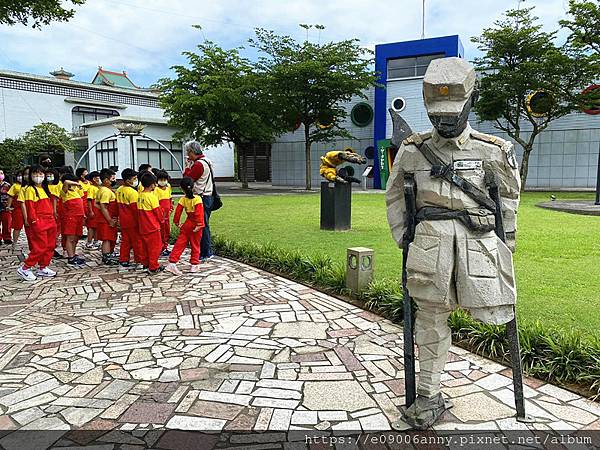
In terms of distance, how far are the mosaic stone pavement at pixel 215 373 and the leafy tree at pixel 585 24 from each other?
667 inches

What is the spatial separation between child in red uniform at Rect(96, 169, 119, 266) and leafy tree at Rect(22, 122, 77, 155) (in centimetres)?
2373

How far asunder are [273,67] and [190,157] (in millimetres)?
17694

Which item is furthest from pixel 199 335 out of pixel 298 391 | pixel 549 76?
pixel 549 76

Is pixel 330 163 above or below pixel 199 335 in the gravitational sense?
above

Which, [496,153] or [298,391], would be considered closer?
[496,153]

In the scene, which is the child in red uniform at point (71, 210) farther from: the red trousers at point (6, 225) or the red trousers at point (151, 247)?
the red trousers at point (6, 225)

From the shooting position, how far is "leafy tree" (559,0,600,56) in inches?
647

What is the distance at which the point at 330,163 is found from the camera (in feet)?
33.5

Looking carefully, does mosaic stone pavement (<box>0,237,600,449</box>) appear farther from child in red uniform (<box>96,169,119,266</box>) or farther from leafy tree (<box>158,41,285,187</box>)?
leafy tree (<box>158,41,285,187</box>)

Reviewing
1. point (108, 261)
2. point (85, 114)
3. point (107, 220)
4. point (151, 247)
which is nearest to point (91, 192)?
point (107, 220)


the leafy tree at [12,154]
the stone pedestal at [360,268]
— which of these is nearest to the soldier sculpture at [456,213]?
the stone pedestal at [360,268]

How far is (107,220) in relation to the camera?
744 cm

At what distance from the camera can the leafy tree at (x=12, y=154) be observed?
2586cm

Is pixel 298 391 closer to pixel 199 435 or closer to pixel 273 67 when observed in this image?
pixel 199 435
